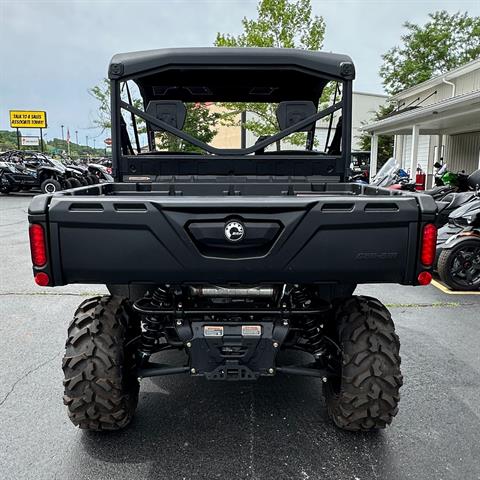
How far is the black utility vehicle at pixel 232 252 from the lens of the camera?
2.28 m

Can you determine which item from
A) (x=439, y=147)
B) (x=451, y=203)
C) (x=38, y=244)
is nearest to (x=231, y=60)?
(x=38, y=244)

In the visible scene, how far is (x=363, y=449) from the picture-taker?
8.95 ft

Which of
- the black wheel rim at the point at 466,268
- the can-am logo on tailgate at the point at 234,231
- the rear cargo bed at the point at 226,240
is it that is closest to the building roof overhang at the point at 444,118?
the black wheel rim at the point at 466,268

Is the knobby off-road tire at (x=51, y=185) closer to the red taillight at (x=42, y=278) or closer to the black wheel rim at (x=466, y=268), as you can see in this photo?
the black wheel rim at (x=466, y=268)

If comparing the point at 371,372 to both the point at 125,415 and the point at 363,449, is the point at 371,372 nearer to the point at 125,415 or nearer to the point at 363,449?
the point at 363,449

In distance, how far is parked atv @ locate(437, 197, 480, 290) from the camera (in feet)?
19.4

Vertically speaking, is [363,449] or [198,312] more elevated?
[198,312]

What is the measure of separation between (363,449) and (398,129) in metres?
19.9

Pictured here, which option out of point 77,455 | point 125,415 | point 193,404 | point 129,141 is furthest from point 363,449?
point 129,141

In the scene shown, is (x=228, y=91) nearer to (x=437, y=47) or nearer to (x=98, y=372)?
(x=98, y=372)

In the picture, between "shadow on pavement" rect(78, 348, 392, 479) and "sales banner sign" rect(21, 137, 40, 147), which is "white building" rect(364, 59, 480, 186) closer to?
"shadow on pavement" rect(78, 348, 392, 479)

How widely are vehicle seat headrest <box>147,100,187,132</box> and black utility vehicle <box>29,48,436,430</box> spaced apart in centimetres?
1

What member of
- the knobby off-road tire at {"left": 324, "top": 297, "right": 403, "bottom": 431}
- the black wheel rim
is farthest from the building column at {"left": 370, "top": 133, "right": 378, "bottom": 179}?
the knobby off-road tire at {"left": 324, "top": 297, "right": 403, "bottom": 431}

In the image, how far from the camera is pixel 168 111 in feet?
11.7
